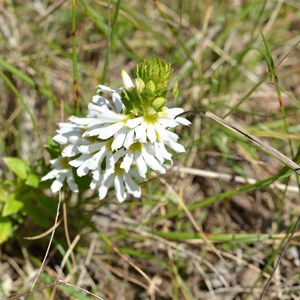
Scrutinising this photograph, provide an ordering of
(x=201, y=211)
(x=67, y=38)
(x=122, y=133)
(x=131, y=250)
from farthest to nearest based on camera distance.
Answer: (x=67, y=38), (x=201, y=211), (x=131, y=250), (x=122, y=133)

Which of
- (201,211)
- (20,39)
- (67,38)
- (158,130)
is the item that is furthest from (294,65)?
(158,130)

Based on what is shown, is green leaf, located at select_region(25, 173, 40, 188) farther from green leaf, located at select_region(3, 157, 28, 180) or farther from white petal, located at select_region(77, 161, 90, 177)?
white petal, located at select_region(77, 161, 90, 177)

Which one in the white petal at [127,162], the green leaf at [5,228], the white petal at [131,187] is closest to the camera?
the white petal at [127,162]

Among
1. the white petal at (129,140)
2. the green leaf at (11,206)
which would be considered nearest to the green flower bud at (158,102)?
the white petal at (129,140)

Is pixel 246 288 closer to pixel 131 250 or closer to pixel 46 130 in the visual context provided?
pixel 131 250

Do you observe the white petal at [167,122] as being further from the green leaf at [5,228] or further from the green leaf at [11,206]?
the green leaf at [5,228]

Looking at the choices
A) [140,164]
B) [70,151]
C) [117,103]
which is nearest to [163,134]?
[140,164]
